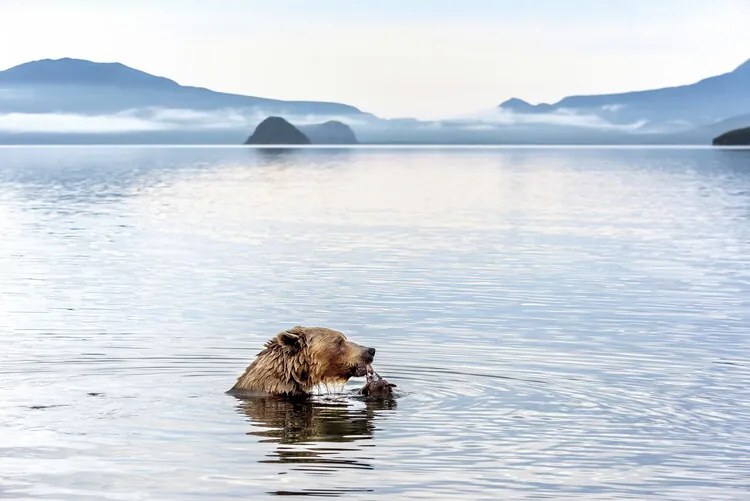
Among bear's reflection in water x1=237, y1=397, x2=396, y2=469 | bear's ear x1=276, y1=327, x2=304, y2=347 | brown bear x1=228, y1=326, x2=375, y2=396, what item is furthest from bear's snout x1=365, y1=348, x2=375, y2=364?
bear's ear x1=276, y1=327, x2=304, y2=347

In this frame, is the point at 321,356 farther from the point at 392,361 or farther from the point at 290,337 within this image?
the point at 392,361

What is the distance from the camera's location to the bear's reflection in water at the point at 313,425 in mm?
14695

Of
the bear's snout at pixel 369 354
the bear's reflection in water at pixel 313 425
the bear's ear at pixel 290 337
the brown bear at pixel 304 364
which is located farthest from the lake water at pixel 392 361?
the bear's ear at pixel 290 337

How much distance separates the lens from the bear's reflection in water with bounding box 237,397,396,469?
1470 cm

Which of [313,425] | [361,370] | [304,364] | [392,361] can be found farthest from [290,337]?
[392,361]

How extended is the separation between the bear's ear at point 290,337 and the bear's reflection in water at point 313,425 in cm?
73

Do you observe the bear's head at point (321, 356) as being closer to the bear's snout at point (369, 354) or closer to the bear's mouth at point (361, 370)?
the bear's mouth at point (361, 370)

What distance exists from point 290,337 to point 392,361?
3.54 m

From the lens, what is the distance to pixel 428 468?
46.2ft

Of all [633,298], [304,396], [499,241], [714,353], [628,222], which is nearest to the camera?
[304,396]

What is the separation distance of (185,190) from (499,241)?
44.8 meters

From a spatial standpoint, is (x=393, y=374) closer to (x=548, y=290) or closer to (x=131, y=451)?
(x=131, y=451)

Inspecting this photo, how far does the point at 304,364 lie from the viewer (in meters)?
18.1

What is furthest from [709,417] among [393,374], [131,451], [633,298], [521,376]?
[633,298]
